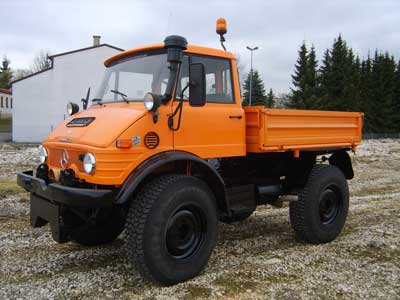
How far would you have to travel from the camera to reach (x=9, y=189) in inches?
370

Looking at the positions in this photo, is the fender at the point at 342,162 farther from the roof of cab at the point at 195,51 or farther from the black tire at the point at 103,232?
the black tire at the point at 103,232

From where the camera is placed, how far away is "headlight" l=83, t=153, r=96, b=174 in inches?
160

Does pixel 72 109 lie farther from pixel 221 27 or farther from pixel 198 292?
pixel 198 292

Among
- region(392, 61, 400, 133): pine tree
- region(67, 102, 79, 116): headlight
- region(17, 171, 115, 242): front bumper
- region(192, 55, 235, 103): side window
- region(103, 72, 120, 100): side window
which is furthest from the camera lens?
region(392, 61, 400, 133): pine tree

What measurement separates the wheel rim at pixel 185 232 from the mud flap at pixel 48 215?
109 cm

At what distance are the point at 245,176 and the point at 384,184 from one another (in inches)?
275

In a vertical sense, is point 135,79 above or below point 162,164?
above

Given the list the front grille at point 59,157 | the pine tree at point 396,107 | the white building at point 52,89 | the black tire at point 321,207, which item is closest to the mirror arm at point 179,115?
the front grille at point 59,157

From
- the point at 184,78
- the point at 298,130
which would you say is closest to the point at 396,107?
the point at 298,130

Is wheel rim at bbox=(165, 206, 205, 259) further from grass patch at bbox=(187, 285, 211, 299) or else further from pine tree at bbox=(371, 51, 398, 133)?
pine tree at bbox=(371, 51, 398, 133)

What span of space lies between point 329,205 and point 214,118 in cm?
256

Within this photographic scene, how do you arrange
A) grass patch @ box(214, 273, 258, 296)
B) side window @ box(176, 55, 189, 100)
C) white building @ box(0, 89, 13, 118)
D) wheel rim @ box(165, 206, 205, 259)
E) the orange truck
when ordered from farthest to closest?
white building @ box(0, 89, 13, 118), side window @ box(176, 55, 189, 100), wheel rim @ box(165, 206, 205, 259), grass patch @ box(214, 273, 258, 296), the orange truck

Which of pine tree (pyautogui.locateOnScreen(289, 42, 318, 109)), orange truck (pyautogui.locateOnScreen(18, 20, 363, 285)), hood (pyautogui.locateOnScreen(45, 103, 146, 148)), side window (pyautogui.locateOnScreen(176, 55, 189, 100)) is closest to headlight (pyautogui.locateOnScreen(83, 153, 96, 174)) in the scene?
orange truck (pyautogui.locateOnScreen(18, 20, 363, 285))

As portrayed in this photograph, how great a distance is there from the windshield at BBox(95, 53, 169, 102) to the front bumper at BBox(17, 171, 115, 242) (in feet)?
4.30
